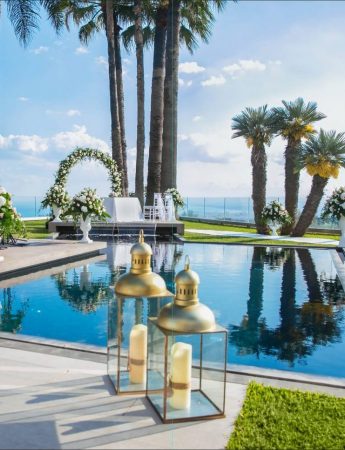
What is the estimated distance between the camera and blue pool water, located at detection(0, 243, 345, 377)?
16.9ft

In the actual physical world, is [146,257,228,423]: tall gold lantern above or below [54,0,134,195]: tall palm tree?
below

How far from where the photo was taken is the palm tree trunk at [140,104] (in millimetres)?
23484

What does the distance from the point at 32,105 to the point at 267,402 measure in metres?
7.69

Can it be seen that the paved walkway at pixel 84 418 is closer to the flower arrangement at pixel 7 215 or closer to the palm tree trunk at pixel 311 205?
the flower arrangement at pixel 7 215

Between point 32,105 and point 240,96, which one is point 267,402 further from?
point 32,105

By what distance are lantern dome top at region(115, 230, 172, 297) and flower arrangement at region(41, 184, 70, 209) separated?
1480cm

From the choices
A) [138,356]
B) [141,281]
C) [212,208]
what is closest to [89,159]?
[212,208]

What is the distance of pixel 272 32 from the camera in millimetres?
1386

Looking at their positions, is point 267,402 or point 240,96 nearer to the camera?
point 240,96

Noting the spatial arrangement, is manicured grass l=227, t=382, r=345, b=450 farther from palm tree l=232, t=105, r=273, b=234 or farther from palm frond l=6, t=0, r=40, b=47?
palm tree l=232, t=105, r=273, b=234

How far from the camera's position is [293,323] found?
20.6 ft

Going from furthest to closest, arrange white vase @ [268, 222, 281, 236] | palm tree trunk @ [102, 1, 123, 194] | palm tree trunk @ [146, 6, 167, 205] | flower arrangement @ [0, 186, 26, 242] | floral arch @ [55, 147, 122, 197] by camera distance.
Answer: palm tree trunk @ [102, 1, 123, 194] < palm tree trunk @ [146, 6, 167, 205] < floral arch @ [55, 147, 122, 197] < white vase @ [268, 222, 281, 236] < flower arrangement @ [0, 186, 26, 242]

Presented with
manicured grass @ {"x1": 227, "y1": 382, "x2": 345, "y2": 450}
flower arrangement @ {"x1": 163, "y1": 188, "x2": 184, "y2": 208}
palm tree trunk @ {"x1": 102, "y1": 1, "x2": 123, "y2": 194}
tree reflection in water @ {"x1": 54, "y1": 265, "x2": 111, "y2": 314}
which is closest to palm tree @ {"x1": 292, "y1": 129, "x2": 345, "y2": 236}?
flower arrangement @ {"x1": 163, "y1": 188, "x2": 184, "y2": 208}

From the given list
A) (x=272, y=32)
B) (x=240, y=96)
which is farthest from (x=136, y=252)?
(x=272, y=32)
